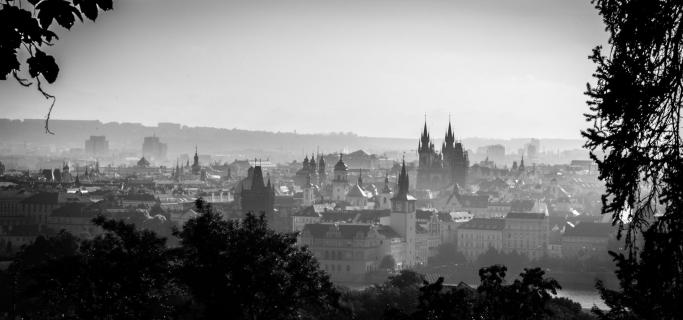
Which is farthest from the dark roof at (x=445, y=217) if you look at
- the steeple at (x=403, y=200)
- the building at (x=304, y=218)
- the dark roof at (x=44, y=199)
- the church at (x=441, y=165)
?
the church at (x=441, y=165)

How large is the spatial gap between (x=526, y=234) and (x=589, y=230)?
134 inches

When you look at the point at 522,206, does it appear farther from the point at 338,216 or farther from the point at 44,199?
the point at 44,199

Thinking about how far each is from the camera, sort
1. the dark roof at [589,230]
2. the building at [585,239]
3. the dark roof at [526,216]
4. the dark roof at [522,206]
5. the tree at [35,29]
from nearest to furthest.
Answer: the tree at [35,29], the building at [585,239], the dark roof at [589,230], the dark roof at [526,216], the dark roof at [522,206]

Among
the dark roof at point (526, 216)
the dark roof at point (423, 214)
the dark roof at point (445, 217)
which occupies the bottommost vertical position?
the dark roof at point (445, 217)

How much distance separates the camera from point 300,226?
72.6 meters

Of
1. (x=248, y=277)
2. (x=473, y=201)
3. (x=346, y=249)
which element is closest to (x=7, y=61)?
(x=248, y=277)

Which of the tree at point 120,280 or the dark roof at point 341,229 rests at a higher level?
the tree at point 120,280

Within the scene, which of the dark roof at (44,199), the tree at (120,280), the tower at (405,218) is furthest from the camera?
the dark roof at (44,199)

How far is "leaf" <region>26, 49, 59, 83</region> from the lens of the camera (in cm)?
524

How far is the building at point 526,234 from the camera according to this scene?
2709 inches

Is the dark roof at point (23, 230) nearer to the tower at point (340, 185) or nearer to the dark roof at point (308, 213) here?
the dark roof at point (308, 213)

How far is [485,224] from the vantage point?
70.3 metres

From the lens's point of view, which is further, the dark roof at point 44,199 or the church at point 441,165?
the church at point 441,165

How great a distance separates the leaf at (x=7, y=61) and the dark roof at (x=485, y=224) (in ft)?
214
